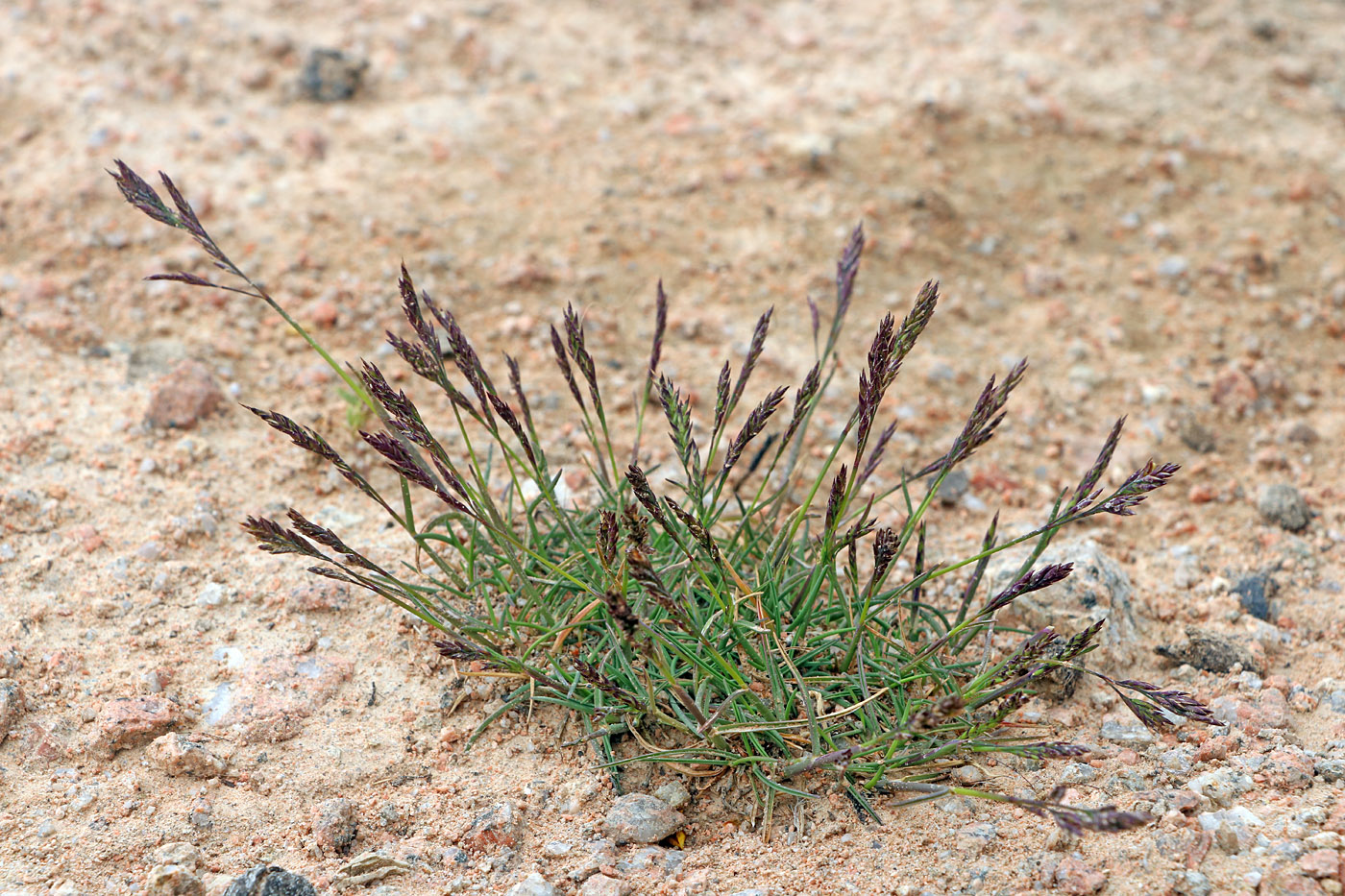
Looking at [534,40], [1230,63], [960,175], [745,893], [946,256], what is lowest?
[745,893]

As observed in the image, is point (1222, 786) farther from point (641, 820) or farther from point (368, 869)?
point (368, 869)

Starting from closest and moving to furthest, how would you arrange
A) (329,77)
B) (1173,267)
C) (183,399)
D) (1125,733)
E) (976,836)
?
(976,836) < (1125,733) < (183,399) < (1173,267) < (329,77)

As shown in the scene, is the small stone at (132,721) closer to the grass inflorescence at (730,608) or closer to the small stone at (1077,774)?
the grass inflorescence at (730,608)

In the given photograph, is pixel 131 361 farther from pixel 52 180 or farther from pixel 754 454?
pixel 754 454

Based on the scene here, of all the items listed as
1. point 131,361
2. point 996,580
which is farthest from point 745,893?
point 131,361

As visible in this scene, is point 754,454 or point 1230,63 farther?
point 1230,63

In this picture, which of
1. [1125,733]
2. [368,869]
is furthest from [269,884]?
[1125,733]

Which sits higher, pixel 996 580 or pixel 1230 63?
pixel 1230 63
